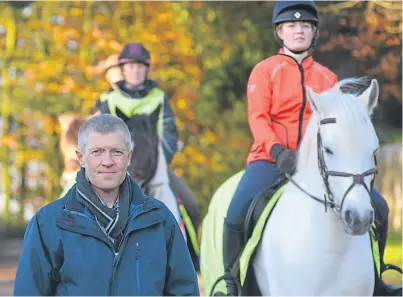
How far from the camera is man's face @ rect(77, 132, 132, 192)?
162 inches

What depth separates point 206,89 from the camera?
2028 cm

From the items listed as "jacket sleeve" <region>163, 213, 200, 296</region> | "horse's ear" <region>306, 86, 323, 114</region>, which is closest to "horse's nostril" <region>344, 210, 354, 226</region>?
"horse's ear" <region>306, 86, 323, 114</region>

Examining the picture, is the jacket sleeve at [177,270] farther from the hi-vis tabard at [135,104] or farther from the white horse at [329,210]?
the hi-vis tabard at [135,104]

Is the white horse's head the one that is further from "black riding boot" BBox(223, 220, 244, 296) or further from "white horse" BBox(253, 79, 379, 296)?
"black riding boot" BBox(223, 220, 244, 296)

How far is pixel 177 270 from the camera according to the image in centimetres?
416

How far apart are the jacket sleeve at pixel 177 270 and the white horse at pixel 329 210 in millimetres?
2423

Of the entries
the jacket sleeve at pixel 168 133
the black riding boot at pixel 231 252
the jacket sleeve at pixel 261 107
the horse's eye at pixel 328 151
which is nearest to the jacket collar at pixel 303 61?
Answer: the jacket sleeve at pixel 261 107

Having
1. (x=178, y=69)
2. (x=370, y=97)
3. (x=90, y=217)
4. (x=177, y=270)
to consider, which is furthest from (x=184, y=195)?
(x=178, y=69)

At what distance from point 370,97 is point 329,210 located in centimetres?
82

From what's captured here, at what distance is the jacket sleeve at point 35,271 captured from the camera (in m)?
4.00

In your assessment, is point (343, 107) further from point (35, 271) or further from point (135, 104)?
point (35, 271)

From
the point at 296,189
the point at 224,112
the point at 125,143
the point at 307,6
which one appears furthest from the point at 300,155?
the point at 224,112

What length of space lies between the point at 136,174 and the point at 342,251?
2.67 meters

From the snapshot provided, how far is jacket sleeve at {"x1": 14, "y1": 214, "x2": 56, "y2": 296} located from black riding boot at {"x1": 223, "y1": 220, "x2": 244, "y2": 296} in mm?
3612
